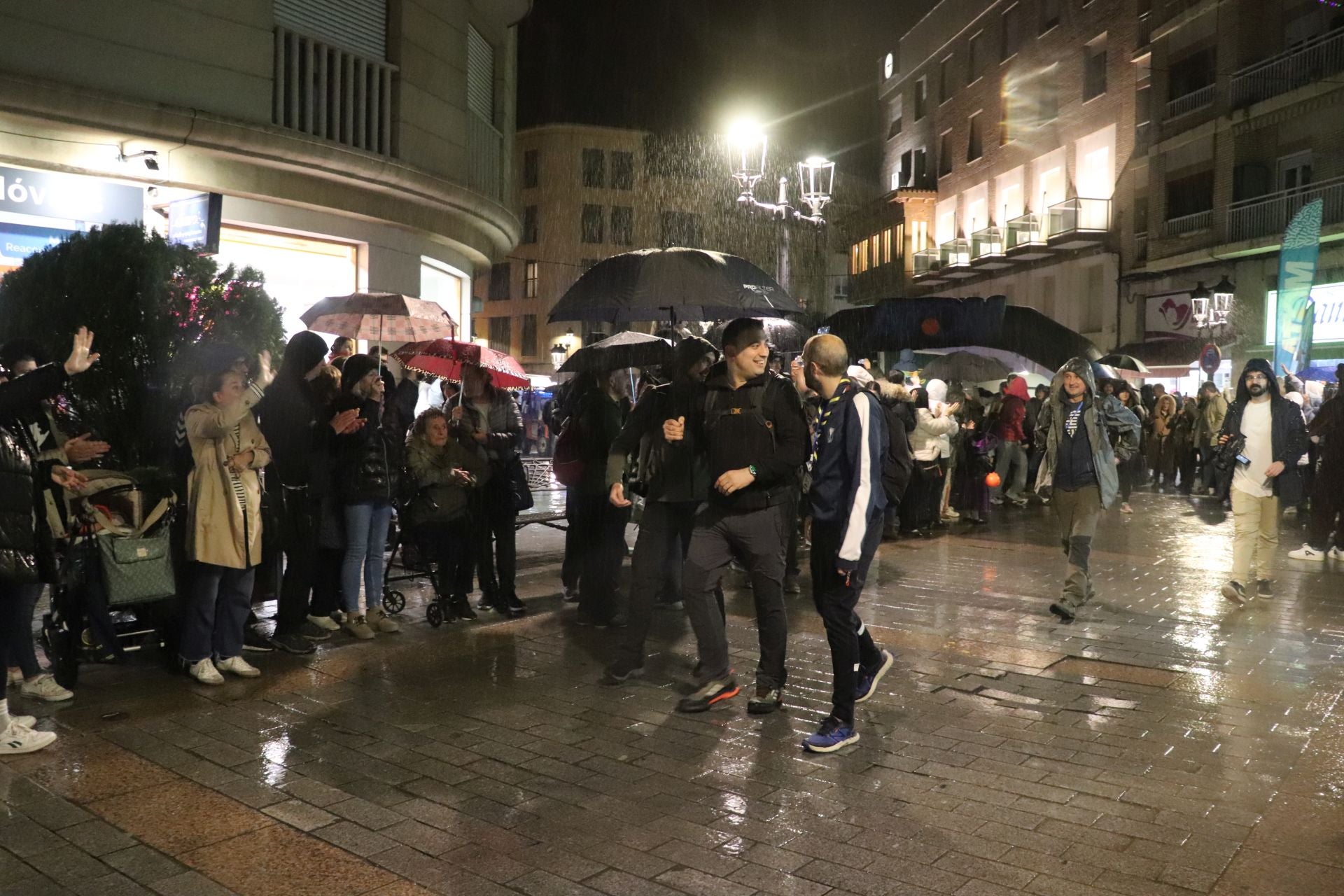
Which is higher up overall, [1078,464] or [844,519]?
[1078,464]

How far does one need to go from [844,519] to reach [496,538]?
3902 millimetres

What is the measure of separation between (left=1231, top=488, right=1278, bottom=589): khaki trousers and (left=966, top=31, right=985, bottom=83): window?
37.1 metres

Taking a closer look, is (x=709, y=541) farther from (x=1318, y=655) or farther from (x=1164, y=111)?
(x=1164, y=111)

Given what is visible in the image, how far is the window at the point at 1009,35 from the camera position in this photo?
40.9 meters

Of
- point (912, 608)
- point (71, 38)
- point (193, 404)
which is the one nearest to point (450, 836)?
point (193, 404)

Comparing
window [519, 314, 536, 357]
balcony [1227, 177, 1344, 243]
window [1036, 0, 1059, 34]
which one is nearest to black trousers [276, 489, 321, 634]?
balcony [1227, 177, 1344, 243]

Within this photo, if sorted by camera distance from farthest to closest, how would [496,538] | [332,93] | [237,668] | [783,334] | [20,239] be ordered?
[783,334]
[332,93]
[20,239]
[496,538]
[237,668]

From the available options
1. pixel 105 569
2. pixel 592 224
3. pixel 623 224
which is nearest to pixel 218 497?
pixel 105 569

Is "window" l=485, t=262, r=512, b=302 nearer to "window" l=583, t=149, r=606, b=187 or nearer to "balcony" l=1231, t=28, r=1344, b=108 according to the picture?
"window" l=583, t=149, r=606, b=187

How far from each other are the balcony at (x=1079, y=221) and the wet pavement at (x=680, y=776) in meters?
29.7

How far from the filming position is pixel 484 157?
17.7 meters

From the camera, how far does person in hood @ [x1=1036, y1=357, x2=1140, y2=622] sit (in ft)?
29.0

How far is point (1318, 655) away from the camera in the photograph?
765 cm

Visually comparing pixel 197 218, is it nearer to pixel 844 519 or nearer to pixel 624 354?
pixel 624 354
